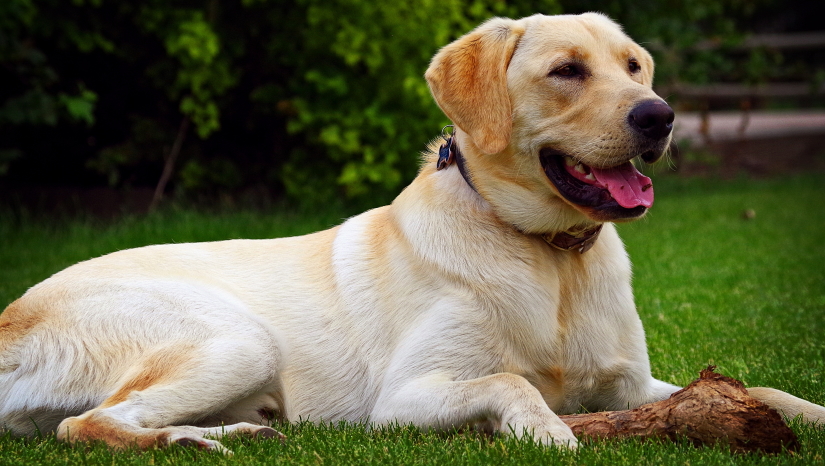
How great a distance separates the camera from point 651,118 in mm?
3180

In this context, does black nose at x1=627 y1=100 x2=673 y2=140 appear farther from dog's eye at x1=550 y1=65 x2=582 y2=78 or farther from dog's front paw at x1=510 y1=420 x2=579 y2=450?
dog's front paw at x1=510 y1=420 x2=579 y2=450

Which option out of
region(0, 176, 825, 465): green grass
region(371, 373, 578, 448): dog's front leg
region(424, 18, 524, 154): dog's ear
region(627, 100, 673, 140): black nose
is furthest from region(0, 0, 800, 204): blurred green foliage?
region(371, 373, 578, 448): dog's front leg

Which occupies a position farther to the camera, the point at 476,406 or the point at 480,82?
the point at 480,82

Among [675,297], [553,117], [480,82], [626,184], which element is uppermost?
[480,82]

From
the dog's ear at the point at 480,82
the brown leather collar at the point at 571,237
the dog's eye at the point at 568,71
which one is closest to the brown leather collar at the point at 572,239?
the brown leather collar at the point at 571,237

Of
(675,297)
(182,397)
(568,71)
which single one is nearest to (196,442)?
(182,397)

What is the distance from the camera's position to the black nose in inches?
125

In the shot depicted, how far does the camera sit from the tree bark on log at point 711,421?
8.95ft

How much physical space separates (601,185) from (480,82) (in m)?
0.64

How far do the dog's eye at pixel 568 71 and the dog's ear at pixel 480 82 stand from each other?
209 millimetres

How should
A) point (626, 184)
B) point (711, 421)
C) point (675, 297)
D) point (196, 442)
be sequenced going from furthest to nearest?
1. point (675, 297)
2. point (626, 184)
3. point (196, 442)
4. point (711, 421)

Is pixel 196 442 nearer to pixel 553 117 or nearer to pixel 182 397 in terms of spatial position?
pixel 182 397

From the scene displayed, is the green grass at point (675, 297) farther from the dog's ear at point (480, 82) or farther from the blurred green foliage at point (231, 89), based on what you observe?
the dog's ear at point (480, 82)

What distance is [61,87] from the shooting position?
30.5ft
